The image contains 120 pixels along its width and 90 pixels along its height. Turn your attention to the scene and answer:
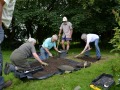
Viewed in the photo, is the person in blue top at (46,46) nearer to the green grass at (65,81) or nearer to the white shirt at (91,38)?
the white shirt at (91,38)

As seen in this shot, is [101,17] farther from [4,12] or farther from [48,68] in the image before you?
[4,12]

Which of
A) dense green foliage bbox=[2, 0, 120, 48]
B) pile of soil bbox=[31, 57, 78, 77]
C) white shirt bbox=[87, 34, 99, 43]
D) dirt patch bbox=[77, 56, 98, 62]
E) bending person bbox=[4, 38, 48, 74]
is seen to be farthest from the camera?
dense green foliage bbox=[2, 0, 120, 48]

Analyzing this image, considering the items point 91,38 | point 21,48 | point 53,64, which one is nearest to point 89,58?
point 91,38

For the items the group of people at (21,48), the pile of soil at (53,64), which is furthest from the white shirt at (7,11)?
the pile of soil at (53,64)

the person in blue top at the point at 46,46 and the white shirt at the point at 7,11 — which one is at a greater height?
the white shirt at the point at 7,11

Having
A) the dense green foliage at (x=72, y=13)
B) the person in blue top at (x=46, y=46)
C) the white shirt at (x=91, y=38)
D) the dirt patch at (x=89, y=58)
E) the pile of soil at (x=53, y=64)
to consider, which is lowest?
the dirt patch at (x=89, y=58)

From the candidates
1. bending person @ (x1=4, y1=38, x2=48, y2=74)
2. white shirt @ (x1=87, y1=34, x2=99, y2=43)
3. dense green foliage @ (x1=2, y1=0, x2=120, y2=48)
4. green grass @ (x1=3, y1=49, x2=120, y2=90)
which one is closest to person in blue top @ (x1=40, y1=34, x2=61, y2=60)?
white shirt @ (x1=87, y1=34, x2=99, y2=43)

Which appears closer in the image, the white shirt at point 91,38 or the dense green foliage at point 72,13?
the white shirt at point 91,38

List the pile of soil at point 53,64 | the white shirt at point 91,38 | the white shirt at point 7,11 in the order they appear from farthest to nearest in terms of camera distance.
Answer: the white shirt at point 91,38
the pile of soil at point 53,64
the white shirt at point 7,11

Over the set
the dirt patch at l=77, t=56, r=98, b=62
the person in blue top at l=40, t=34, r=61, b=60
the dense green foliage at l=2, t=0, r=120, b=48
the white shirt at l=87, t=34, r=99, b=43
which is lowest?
the dirt patch at l=77, t=56, r=98, b=62

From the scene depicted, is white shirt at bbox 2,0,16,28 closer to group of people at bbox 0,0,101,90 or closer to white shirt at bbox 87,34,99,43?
group of people at bbox 0,0,101,90

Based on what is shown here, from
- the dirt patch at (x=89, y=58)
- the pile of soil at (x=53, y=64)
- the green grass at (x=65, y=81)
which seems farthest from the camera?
the dirt patch at (x=89, y=58)

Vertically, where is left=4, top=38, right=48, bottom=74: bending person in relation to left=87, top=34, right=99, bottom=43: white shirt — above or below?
below

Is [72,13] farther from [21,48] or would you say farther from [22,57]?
[22,57]
